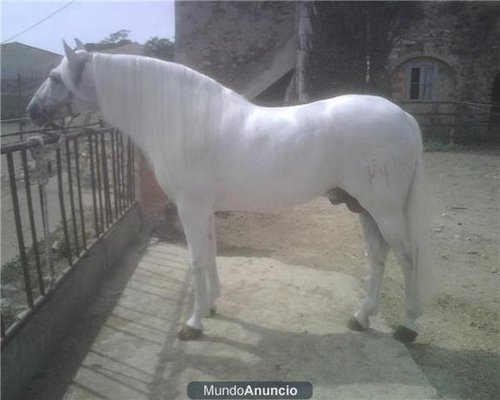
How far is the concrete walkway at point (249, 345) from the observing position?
2.49m

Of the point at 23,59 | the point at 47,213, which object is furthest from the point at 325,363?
the point at 23,59

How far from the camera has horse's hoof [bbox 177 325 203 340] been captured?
297cm

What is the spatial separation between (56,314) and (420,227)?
2446mm

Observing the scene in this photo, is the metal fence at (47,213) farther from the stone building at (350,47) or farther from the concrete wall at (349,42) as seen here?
the concrete wall at (349,42)

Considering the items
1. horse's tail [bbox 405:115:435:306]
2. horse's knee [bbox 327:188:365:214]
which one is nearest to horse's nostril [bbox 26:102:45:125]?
horse's knee [bbox 327:188:365:214]

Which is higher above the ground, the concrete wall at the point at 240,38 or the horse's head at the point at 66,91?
the concrete wall at the point at 240,38

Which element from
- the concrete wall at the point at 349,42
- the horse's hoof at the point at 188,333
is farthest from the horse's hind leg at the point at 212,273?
the concrete wall at the point at 349,42

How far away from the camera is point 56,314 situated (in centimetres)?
289

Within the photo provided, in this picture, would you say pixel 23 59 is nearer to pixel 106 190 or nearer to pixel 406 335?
pixel 106 190

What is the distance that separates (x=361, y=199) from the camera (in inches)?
109

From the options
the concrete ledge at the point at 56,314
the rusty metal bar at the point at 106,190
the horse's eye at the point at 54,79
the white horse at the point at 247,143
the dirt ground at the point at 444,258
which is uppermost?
the horse's eye at the point at 54,79

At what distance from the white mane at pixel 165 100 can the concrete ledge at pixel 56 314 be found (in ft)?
3.82

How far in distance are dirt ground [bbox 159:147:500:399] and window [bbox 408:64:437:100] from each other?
645 cm

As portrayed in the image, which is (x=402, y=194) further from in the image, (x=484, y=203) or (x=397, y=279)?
(x=484, y=203)
